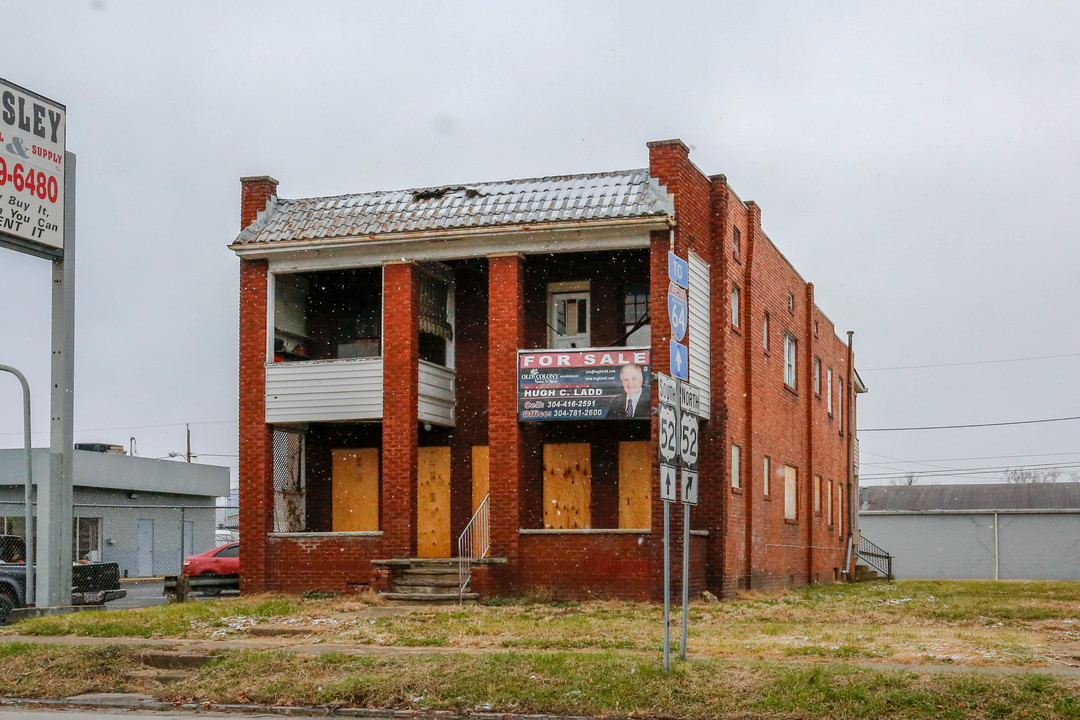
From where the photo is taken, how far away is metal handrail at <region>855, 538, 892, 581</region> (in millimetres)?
44312

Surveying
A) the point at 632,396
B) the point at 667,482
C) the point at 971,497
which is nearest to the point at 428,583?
the point at 632,396

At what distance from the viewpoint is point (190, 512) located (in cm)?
4850

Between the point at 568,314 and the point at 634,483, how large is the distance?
3.59m

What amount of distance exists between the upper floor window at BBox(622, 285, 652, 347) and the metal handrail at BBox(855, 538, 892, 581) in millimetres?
19866

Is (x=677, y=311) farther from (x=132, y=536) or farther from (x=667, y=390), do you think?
(x=132, y=536)

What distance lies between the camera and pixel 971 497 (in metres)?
73.8

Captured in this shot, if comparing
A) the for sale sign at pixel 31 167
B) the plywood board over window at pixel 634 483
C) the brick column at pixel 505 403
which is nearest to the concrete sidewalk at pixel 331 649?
the for sale sign at pixel 31 167

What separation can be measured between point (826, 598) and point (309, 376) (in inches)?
450

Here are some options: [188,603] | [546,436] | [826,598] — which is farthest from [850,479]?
[188,603]

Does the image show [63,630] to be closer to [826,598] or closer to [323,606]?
[323,606]

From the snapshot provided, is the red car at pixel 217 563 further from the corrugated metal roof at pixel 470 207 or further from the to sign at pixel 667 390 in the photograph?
the to sign at pixel 667 390

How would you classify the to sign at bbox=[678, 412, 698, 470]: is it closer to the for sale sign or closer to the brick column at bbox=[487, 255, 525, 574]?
the brick column at bbox=[487, 255, 525, 574]

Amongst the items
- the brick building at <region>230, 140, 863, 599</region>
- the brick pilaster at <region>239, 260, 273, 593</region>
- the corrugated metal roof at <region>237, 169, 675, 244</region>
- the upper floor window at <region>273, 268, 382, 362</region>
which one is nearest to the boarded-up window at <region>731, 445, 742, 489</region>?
the brick building at <region>230, 140, 863, 599</region>

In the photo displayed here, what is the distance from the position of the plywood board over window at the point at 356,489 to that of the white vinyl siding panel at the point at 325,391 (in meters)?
2.38
